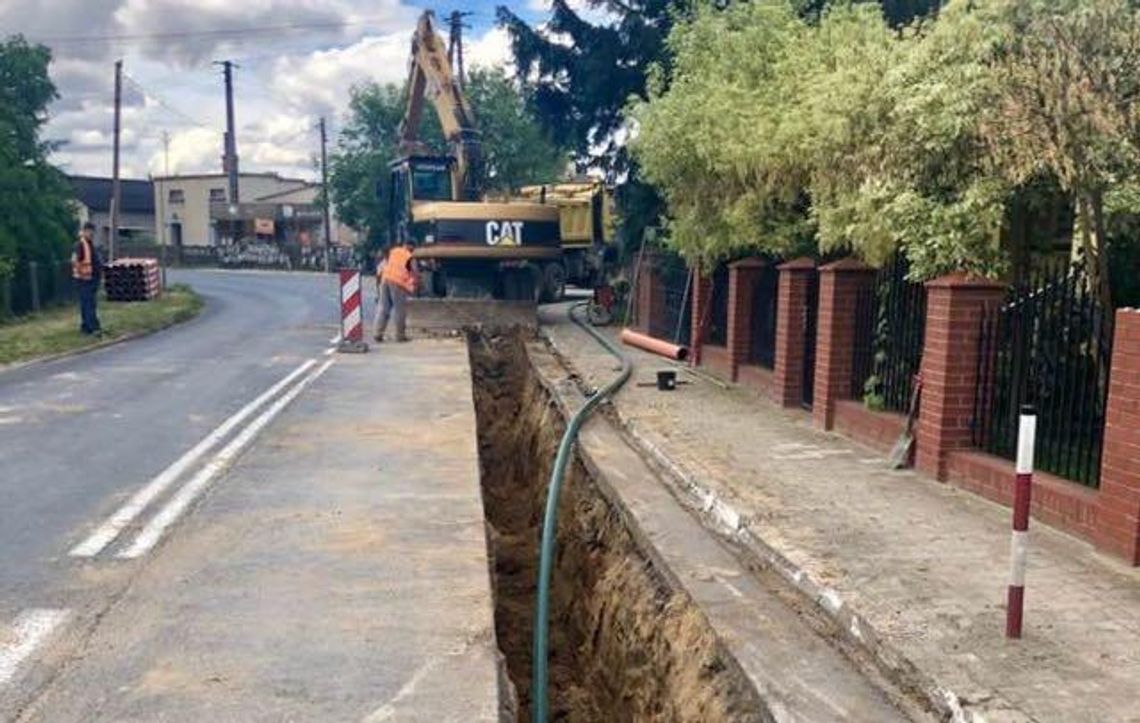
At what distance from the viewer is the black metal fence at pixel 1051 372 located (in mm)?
6559

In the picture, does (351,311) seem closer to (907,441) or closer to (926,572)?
(907,441)

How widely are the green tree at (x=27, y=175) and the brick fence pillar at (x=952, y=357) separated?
20.5 metres

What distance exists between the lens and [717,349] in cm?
1425

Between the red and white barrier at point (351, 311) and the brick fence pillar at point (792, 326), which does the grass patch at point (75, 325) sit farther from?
the brick fence pillar at point (792, 326)

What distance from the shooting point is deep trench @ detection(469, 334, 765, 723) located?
489 cm

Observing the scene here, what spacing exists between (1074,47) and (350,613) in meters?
6.00

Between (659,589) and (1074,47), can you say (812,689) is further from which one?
(1074,47)

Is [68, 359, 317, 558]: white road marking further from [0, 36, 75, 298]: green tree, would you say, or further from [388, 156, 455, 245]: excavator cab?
[0, 36, 75, 298]: green tree

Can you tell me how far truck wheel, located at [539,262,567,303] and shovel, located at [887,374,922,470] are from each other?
51.2ft

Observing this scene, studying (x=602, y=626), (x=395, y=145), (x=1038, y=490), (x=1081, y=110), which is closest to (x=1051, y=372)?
(x=1038, y=490)

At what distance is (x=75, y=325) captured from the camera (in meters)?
21.6

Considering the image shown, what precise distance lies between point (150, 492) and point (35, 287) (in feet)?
67.5

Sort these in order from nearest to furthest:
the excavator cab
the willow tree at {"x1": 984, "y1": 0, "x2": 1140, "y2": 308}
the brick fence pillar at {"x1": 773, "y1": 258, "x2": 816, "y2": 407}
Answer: the willow tree at {"x1": 984, "y1": 0, "x2": 1140, "y2": 308}, the brick fence pillar at {"x1": 773, "y1": 258, "x2": 816, "y2": 407}, the excavator cab

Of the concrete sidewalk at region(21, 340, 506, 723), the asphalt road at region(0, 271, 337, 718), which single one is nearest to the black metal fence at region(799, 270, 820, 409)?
the concrete sidewalk at region(21, 340, 506, 723)
